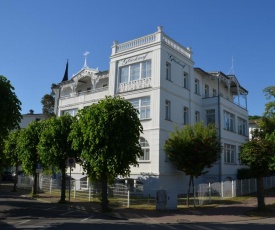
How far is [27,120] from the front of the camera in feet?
212

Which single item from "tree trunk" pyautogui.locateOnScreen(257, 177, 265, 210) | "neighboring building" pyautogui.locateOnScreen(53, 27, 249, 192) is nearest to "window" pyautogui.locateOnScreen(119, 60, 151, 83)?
"neighboring building" pyautogui.locateOnScreen(53, 27, 249, 192)

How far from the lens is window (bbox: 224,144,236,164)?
3263cm

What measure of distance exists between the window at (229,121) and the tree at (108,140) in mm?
17053

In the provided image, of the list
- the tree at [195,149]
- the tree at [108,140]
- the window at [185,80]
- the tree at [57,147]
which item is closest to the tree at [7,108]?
the tree at [108,140]

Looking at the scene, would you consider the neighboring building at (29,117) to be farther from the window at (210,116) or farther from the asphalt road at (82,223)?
the asphalt road at (82,223)

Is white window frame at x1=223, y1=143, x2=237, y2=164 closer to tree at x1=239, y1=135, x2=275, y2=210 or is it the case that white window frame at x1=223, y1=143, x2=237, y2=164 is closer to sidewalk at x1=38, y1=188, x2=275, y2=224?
sidewalk at x1=38, y1=188, x2=275, y2=224

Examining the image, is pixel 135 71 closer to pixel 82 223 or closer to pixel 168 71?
pixel 168 71

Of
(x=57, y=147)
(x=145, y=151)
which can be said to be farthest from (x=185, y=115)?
(x=57, y=147)

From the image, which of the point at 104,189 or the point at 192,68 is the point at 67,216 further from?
the point at 192,68

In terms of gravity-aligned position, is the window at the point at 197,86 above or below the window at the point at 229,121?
above

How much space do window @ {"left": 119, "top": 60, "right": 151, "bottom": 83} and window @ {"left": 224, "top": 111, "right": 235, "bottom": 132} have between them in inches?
409

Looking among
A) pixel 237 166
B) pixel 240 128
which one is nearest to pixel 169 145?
pixel 237 166

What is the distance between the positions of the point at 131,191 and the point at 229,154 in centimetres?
1311

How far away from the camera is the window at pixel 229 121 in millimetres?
33125
